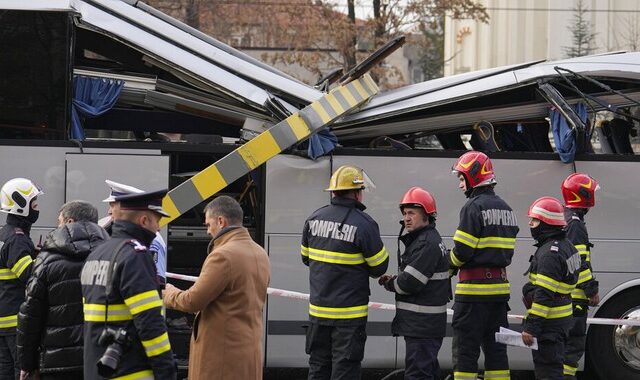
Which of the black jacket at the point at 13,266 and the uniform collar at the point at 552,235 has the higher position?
the uniform collar at the point at 552,235

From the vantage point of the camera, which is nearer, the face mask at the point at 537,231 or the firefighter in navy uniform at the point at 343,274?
the firefighter in navy uniform at the point at 343,274

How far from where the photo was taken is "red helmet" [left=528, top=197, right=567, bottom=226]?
8.27 meters

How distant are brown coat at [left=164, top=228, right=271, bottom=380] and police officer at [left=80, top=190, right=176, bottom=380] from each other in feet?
2.33

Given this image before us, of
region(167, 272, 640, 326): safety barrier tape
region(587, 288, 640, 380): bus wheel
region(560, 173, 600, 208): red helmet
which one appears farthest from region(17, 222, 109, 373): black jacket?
region(587, 288, 640, 380): bus wheel

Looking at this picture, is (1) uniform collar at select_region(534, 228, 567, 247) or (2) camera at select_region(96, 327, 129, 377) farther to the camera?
(1) uniform collar at select_region(534, 228, 567, 247)

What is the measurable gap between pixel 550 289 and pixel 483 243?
645mm

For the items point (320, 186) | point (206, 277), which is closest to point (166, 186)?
point (320, 186)

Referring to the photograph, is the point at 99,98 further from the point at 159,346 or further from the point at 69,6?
the point at 159,346

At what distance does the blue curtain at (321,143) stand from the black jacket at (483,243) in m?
1.60

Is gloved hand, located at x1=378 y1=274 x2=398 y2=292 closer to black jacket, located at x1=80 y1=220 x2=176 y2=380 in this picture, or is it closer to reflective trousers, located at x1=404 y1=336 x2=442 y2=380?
reflective trousers, located at x1=404 y1=336 x2=442 y2=380

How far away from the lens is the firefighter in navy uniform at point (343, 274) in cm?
773

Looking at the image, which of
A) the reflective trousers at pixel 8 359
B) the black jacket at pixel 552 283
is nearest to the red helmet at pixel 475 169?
the black jacket at pixel 552 283

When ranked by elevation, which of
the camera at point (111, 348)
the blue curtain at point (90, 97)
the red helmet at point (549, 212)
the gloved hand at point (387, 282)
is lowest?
the camera at point (111, 348)

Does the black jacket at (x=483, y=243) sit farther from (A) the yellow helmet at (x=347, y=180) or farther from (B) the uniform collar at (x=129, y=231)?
(B) the uniform collar at (x=129, y=231)
